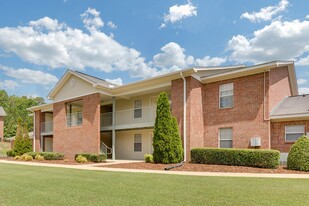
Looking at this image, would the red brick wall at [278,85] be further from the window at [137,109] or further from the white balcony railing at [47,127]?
the white balcony railing at [47,127]

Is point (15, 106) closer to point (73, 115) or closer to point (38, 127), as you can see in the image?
point (38, 127)

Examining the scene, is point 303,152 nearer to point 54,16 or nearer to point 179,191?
point 179,191

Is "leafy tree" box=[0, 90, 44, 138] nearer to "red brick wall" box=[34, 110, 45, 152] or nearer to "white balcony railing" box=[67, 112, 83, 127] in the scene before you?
"red brick wall" box=[34, 110, 45, 152]

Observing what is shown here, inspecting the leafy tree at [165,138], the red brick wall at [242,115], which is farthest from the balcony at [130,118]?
the red brick wall at [242,115]

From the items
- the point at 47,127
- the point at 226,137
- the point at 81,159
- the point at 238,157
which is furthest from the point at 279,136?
the point at 47,127

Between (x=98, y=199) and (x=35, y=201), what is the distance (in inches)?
58.9

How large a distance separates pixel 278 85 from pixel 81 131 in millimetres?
15689

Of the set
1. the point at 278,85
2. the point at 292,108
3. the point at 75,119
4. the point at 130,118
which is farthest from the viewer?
the point at 75,119

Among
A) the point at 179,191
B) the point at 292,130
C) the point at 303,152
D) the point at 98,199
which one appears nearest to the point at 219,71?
the point at 292,130

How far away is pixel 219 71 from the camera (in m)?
19.4

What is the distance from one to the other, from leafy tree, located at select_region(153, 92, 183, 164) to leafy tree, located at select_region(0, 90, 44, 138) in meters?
60.4

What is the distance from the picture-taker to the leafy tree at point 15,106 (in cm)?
7226

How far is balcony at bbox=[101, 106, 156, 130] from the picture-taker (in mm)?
21438

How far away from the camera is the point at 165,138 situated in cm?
1664
